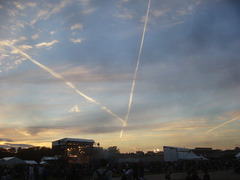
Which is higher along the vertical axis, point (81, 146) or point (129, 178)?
point (81, 146)

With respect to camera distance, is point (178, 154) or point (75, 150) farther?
point (75, 150)

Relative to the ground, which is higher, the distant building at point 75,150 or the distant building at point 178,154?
the distant building at point 75,150

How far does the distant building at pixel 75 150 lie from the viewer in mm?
52156

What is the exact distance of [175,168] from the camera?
44.5 metres

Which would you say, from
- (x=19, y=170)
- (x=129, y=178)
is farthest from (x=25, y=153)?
(x=129, y=178)

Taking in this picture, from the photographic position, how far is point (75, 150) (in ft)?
175

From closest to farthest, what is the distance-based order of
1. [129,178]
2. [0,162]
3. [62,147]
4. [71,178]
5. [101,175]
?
[101,175] → [71,178] → [129,178] → [0,162] → [62,147]

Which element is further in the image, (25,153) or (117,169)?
(25,153)

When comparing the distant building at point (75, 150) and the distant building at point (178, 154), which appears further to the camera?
the distant building at point (75, 150)

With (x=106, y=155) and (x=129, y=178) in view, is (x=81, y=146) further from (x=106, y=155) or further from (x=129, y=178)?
(x=129, y=178)

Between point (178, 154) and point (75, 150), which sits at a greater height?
point (75, 150)

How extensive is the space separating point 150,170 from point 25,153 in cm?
8413

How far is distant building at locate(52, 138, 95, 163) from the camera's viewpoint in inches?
2053

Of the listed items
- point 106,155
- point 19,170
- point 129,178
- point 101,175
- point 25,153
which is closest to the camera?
point 101,175
